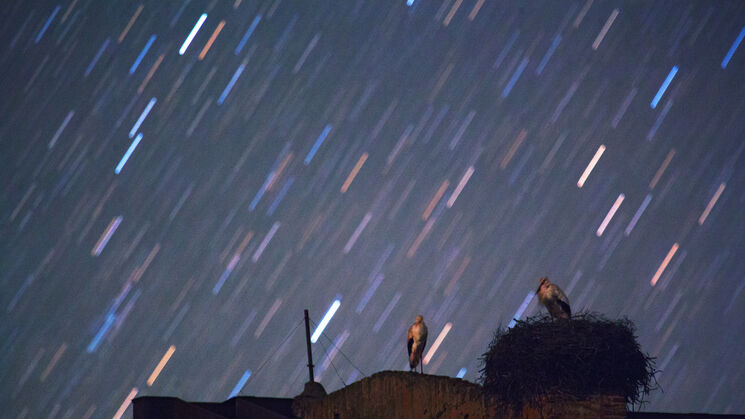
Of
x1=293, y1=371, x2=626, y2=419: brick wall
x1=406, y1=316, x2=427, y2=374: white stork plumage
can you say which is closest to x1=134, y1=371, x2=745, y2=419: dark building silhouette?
x1=293, y1=371, x2=626, y2=419: brick wall

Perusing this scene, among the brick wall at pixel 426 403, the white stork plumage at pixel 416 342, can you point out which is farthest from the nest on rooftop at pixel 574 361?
the white stork plumage at pixel 416 342

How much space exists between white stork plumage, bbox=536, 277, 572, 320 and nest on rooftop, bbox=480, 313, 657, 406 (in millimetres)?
2128

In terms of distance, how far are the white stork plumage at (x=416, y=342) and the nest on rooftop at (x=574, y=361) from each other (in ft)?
17.8

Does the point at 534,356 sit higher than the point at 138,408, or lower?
higher

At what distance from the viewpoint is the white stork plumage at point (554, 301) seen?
2130 centimetres

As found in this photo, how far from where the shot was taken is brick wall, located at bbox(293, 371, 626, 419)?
60.5ft

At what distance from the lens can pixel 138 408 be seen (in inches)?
1100

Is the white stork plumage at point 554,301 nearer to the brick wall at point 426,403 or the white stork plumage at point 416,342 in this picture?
the brick wall at point 426,403

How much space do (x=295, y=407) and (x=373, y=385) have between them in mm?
3829

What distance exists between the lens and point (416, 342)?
24500mm

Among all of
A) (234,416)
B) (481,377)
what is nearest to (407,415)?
(481,377)

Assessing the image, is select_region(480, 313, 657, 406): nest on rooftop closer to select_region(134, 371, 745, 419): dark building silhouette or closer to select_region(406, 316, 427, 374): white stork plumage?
select_region(134, 371, 745, 419): dark building silhouette

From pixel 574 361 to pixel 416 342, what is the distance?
6.67 meters

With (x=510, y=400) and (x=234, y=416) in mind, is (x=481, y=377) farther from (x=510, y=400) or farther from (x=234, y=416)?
(x=234, y=416)
